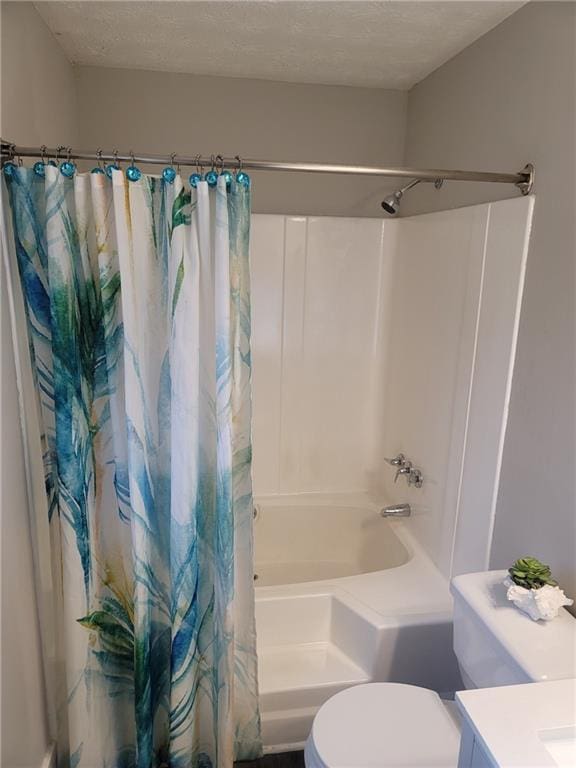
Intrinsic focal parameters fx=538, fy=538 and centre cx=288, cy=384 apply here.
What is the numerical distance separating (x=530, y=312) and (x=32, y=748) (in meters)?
1.88

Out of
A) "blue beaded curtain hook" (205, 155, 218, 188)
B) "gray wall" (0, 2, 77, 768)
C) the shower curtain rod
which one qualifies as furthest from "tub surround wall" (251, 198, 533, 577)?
"gray wall" (0, 2, 77, 768)

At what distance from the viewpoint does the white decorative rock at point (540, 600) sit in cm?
126

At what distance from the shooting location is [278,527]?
267cm

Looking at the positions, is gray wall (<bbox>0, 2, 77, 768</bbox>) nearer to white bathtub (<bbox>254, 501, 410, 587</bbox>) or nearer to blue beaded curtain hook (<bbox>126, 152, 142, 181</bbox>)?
blue beaded curtain hook (<bbox>126, 152, 142, 181</bbox>)

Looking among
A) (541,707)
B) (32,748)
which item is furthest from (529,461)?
(32,748)

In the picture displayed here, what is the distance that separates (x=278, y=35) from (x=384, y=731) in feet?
7.04

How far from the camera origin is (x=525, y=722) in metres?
0.94

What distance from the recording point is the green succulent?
4.27 ft

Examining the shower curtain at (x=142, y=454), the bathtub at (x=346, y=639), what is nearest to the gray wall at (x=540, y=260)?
the bathtub at (x=346, y=639)

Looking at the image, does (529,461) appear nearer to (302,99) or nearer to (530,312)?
(530,312)

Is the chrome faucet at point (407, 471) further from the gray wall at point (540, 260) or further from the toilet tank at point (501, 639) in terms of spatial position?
the toilet tank at point (501, 639)

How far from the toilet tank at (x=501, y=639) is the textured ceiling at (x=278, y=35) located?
1653 millimetres

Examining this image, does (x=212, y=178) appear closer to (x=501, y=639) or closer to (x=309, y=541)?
(x=501, y=639)

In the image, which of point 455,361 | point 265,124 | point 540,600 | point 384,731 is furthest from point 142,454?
point 265,124
